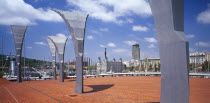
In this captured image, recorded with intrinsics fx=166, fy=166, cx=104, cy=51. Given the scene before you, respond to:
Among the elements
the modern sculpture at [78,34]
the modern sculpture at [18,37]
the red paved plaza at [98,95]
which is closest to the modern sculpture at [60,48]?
the modern sculpture at [18,37]

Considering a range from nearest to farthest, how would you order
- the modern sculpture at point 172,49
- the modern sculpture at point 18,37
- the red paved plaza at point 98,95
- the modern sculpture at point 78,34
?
the modern sculpture at point 172,49 → the red paved plaza at point 98,95 → the modern sculpture at point 78,34 → the modern sculpture at point 18,37

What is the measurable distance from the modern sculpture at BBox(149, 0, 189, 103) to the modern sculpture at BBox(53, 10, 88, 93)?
1129cm

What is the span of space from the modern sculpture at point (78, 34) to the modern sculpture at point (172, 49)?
11293 millimetres

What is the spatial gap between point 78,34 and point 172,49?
12.2 metres

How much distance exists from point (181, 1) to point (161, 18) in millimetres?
904

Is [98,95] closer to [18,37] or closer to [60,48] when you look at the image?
[60,48]

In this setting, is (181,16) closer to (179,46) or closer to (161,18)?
(161,18)

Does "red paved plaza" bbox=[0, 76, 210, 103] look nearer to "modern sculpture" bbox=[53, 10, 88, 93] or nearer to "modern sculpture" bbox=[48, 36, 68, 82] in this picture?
"modern sculpture" bbox=[53, 10, 88, 93]

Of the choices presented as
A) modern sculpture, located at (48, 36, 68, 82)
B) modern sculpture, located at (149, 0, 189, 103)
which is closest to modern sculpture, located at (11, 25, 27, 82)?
modern sculpture, located at (48, 36, 68, 82)

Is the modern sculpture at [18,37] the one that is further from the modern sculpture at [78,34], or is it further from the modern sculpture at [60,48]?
the modern sculpture at [78,34]

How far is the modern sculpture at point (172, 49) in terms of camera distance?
19.5 feet

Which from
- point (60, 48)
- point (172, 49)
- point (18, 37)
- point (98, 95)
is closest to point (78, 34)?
point (98, 95)

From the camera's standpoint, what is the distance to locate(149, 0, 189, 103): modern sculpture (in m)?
5.94

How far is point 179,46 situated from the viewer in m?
6.05
